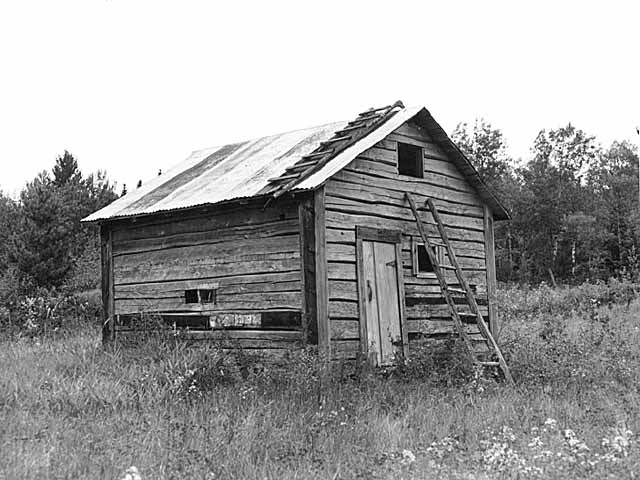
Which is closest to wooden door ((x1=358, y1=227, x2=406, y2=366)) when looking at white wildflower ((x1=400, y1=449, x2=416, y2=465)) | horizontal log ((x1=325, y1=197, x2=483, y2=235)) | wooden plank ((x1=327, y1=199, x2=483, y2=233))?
wooden plank ((x1=327, y1=199, x2=483, y2=233))

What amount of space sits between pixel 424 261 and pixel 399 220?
101cm

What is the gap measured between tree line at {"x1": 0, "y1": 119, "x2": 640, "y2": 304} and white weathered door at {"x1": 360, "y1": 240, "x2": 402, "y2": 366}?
3035 centimetres

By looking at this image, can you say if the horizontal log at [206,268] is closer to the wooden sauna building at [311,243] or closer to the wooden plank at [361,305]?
the wooden sauna building at [311,243]

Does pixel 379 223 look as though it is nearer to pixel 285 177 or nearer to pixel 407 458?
pixel 285 177

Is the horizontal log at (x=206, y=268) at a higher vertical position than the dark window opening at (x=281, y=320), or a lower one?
higher

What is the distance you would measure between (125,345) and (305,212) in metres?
4.08

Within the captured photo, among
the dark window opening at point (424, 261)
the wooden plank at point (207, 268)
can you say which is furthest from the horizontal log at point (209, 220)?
the dark window opening at point (424, 261)

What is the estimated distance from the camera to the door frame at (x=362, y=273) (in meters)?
12.8

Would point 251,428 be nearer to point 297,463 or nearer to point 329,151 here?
point 297,463

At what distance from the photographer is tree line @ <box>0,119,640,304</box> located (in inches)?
2025

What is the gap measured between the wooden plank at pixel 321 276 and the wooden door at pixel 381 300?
32.2 inches

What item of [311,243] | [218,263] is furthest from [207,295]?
[311,243]

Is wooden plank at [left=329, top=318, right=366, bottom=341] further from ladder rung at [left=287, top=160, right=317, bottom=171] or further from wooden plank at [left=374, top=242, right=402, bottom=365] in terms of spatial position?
ladder rung at [left=287, top=160, right=317, bottom=171]

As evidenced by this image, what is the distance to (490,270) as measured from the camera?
16062 millimetres
